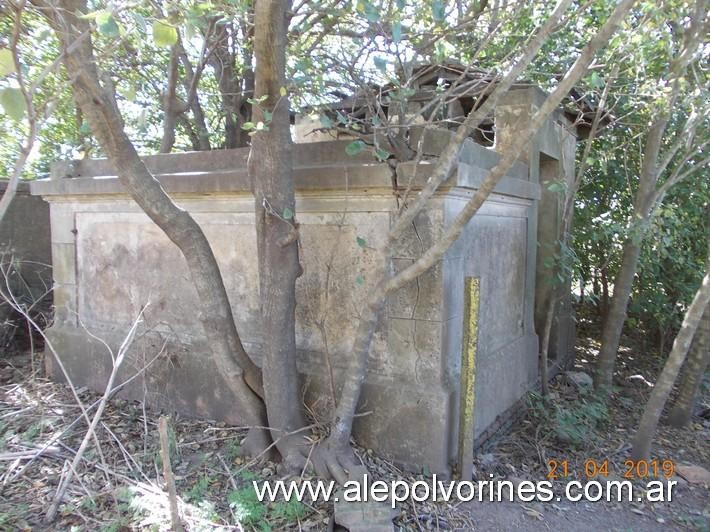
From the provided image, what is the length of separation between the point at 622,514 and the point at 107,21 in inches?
162

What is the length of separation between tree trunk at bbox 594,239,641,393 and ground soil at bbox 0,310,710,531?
49 cm

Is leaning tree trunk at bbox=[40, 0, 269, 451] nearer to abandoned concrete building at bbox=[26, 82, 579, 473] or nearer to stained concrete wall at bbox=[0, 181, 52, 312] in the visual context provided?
abandoned concrete building at bbox=[26, 82, 579, 473]

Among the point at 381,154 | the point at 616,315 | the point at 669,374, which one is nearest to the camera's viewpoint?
the point at 381,154

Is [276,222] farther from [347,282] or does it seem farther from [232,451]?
[232,451]

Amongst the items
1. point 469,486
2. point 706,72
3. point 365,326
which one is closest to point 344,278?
point 365,326

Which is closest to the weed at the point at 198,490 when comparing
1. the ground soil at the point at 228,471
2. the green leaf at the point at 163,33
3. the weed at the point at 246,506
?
the ground soil at the point at 228,471

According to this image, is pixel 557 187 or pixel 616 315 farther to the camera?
pixel 616 315

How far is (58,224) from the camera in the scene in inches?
215

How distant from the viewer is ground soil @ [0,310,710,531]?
10.3ft

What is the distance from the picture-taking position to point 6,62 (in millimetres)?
1792

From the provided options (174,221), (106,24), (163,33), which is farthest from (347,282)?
(106,24)

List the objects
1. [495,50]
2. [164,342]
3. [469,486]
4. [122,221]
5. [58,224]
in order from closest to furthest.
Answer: [469,486], [164,342], [122,221], [58,224], [495,50]

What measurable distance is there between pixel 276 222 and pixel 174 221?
700mm

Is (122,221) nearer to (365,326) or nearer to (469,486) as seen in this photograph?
(365,326)
